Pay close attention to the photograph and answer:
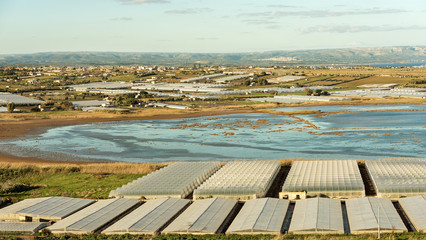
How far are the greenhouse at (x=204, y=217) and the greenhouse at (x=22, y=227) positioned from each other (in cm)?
842

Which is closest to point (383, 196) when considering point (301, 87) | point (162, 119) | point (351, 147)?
point (351, 147)

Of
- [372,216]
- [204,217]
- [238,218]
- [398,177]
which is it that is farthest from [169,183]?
[398,177]

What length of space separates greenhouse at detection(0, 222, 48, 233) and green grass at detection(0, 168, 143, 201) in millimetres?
8076

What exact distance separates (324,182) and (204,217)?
37.3 ft

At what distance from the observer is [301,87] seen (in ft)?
462

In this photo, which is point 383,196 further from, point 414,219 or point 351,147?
point 351,147

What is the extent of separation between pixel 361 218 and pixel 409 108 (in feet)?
237

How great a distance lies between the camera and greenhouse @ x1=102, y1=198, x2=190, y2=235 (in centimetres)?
2884

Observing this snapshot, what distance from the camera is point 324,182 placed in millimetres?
36750

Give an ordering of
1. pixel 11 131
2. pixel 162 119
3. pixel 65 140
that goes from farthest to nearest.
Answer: pixel 162 119
pixel 11 131
pixel 65 140

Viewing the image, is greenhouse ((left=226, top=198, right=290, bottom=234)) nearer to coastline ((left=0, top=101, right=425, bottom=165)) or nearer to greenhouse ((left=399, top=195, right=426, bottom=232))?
greenhouse ((left=399, top=195, right=426, bottom=232))

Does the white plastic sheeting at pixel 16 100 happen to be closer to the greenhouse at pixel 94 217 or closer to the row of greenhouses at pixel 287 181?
the row of greenhouses at pixel 287 181

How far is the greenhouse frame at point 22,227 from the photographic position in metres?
30.0

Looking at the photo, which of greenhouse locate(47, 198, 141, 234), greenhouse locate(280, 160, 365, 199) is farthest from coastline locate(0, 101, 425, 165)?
greenhouse locate(280, 160, 365, 199)
